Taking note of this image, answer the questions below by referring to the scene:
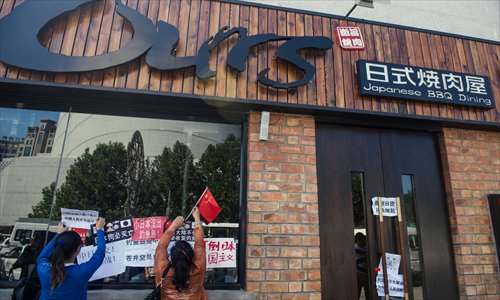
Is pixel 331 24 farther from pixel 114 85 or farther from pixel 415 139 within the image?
pixel 114 85

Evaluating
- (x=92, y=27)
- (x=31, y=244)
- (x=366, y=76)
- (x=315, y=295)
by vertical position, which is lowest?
(x=315, y=295)

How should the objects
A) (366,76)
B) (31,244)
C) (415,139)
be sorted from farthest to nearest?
(415,139) < (366,76) < (31,244)

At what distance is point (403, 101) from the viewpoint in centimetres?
415

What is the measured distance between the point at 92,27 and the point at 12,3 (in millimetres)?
941

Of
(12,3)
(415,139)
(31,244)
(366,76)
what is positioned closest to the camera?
(31,244)

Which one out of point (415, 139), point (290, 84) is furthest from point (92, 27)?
point (415, 139)

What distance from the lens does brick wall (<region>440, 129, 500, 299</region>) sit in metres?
3.90

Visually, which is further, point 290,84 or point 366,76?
point 366,76

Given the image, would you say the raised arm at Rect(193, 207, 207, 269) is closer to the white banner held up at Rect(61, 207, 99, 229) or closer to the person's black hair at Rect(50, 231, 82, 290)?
the person's black hair at Rect(50, 231, 82, 290)

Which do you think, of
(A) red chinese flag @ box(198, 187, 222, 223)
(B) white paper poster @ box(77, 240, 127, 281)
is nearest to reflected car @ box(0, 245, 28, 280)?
(B) white paper poster @ box(77, 240, 127, 281)

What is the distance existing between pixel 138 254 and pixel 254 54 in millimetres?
2589

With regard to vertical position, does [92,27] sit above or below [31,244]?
above

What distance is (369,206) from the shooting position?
3.97 m

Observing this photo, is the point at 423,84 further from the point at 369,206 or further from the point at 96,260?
the point at 96,260
